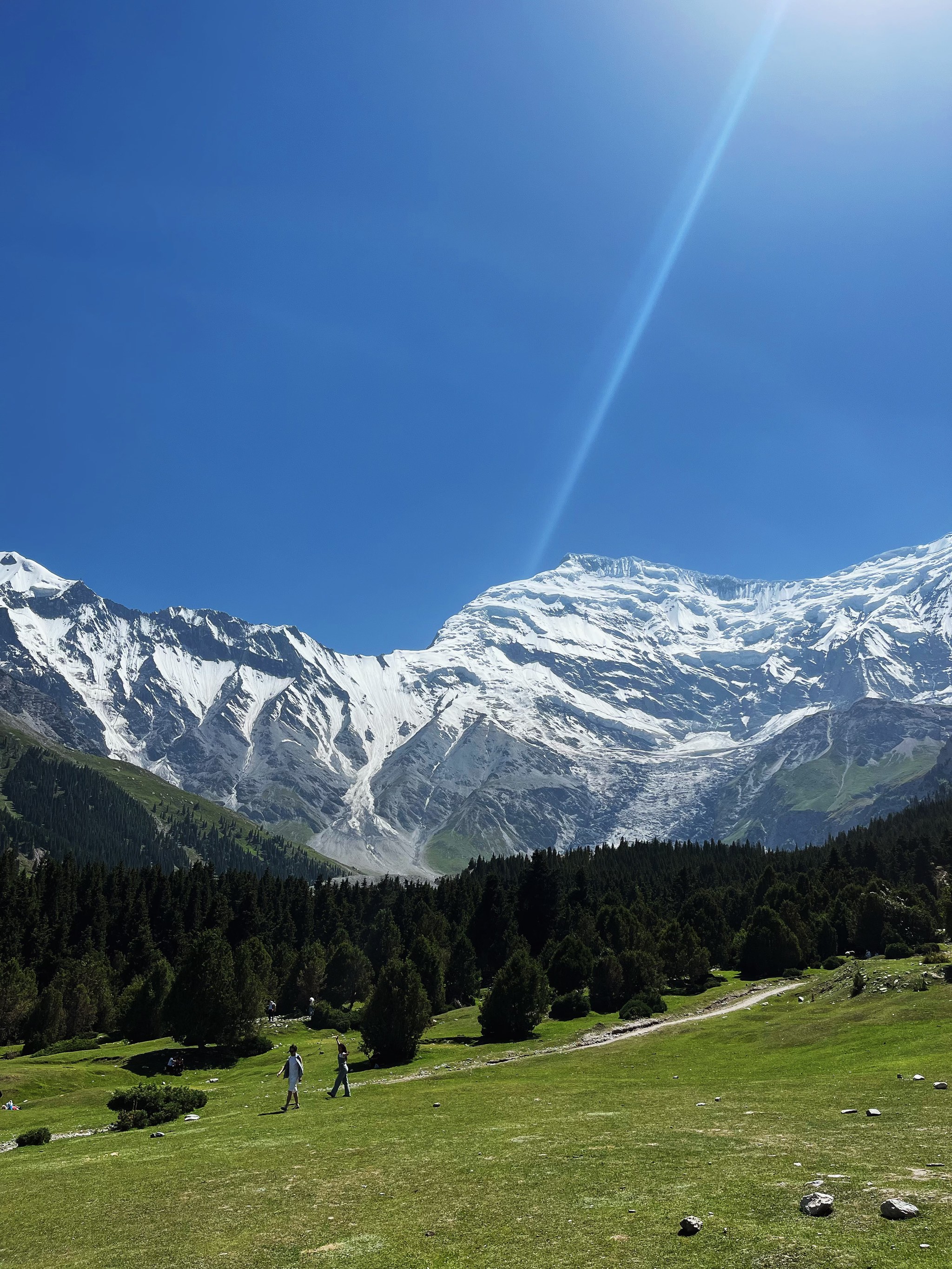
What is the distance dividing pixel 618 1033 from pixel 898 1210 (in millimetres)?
60659

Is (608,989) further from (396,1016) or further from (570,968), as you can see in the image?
(396,1016)

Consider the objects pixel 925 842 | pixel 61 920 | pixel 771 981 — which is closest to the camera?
pixel 771 981

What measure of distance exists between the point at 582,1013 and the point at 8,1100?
5574 cm

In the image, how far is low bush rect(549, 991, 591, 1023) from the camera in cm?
8381

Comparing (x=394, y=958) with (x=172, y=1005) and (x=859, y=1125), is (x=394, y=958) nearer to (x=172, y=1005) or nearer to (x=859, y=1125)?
(x=172, y=1005)

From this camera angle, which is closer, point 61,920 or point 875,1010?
point 875,1010

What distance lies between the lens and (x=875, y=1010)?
2066 inches

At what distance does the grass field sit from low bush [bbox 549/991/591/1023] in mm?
41699

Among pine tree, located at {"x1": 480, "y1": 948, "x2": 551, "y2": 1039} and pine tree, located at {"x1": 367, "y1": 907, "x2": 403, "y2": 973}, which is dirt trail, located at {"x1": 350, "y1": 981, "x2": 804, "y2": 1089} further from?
pine tree, located at {"x1": 367, "y1": 907, "x2": 403, "y2": 973}

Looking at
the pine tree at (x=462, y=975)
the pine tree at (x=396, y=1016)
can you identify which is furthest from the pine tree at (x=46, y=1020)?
the pine tree at (x=462, y=975)

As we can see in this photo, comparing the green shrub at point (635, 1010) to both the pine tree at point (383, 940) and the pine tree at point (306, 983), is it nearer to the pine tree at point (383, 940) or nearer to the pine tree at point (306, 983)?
the pine tree at point (306, 983)

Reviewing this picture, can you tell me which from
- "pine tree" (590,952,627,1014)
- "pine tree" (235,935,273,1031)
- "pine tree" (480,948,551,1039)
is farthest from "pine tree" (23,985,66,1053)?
"pine tree" (590,952,627,1014)

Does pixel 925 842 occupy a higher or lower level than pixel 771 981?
higher

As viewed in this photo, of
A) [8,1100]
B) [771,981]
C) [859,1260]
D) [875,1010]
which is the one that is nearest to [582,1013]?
[771,981]
